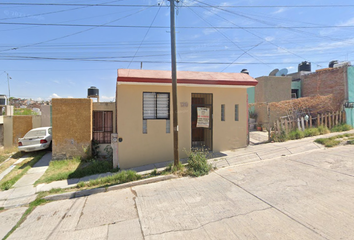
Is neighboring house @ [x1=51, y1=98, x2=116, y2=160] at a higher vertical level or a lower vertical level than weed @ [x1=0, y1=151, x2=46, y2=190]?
higher

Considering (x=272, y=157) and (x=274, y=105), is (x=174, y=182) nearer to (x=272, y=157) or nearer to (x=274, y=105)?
(x=272, y=157)

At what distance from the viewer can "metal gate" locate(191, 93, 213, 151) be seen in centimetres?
811

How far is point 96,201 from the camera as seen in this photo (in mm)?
5129

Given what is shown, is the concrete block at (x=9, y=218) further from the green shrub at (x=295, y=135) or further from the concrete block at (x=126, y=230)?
the green shrub at (x=295, y=135)

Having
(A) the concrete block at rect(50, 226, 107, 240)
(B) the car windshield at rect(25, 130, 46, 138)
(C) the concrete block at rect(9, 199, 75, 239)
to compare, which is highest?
(B) the car windshield at rect(25, 130, 46, 138)

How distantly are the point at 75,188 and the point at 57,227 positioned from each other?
7.64 feet

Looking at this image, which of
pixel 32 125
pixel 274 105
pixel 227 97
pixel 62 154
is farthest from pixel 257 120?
pixel 32 125

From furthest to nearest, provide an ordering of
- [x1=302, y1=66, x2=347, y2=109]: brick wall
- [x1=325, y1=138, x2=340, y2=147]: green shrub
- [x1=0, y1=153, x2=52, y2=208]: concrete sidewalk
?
1. [x1=302, y1=66, x2=347, y2=109]: brick wall
2. [x1=325, y1=138, x2=340, y2=147]: green shrub
3. [x1=0, y1=153, x2=52, y2=208]: concrete sidewalk

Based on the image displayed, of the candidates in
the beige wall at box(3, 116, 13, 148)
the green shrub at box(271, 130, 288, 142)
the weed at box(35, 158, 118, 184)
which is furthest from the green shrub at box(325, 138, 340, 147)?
the beige wall at box(3, 116, 13, 148)

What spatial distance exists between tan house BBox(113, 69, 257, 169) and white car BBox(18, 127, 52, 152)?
5297 mm

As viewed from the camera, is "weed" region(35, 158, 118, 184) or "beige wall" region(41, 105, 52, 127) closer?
"weed" region(35, 158, 118, 184)

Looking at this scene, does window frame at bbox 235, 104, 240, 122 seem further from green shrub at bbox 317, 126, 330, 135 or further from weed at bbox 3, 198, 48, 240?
weed at bbox 3, 198, 48, 240

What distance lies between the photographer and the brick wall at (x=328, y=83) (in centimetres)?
1216

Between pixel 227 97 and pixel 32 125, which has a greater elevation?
pixel 227 97
